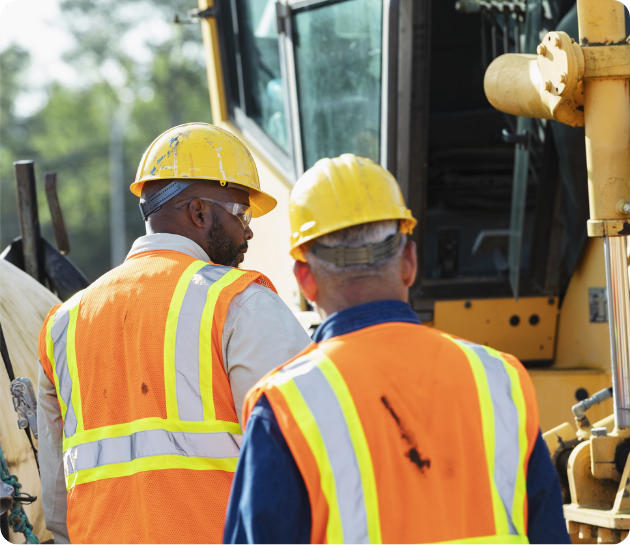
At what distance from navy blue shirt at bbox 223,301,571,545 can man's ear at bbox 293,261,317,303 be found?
127mm

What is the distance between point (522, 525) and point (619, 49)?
1.52m

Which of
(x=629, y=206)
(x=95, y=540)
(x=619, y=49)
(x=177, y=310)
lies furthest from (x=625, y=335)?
(x=95, y=540)

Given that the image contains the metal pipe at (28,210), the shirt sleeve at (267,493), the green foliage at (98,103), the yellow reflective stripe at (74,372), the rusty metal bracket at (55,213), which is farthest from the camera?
the green foliage at (98,103)

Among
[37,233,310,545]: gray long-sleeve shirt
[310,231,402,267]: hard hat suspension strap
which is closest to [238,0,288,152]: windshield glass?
[37,233,310,545]: gray long-sleeve shirt

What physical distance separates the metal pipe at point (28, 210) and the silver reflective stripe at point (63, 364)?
206cm

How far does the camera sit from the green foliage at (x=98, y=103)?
33438mm

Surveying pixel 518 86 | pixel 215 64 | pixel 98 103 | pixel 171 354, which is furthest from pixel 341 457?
pixel 98 103

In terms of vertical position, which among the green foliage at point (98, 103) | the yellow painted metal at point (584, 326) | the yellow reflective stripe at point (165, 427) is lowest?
the yellow painted metal at point (584, 326)

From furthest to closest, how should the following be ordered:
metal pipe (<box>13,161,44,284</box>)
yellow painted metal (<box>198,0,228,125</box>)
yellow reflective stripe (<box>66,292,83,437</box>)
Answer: yellow painted metal (<box>198,0,228,125</box>), metal pipe (<box>13,161,44,284</box>), yellow reflective stripe (<box>66,292,83,437</box>)

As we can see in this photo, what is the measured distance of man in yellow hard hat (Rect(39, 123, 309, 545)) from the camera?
6.03 feet

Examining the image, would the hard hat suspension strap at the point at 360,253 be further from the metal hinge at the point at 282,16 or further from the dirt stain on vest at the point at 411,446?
the metal hinge at the point at 282,16

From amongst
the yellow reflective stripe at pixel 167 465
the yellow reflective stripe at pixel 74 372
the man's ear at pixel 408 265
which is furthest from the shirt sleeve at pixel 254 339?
the man's ear at pixel 408 265

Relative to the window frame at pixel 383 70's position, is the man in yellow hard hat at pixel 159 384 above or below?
below

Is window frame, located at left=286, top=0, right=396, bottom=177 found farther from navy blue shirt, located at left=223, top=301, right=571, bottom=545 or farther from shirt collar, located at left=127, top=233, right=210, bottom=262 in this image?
navy blue shirt, located at left=223, top=301, right=571, bottom=545
